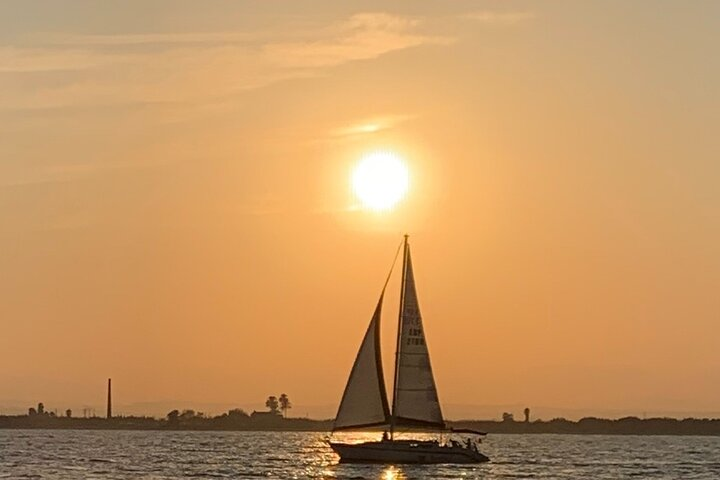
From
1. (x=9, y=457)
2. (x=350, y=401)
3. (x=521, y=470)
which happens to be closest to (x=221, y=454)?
(x=9, y=457)

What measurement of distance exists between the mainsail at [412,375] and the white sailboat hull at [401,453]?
178 centimetres

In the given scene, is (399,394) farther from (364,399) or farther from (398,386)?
(364,399)

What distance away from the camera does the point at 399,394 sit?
4107 inches

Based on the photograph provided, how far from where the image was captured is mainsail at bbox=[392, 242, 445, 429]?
343 feet

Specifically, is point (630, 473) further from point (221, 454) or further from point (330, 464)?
point (221, 454)

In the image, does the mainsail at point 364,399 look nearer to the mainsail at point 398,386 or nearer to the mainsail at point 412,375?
the mainsail at point 398,386

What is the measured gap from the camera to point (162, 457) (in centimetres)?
14350

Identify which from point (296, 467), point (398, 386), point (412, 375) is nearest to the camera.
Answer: point (398, 386)

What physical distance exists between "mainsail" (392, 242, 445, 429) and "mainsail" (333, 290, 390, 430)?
3.34 feet

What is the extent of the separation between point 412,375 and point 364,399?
3584 millimetres

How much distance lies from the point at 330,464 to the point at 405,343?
902 inches

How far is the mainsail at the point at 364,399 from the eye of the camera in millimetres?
104312

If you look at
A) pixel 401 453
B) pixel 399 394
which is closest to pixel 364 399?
pixel 399 394

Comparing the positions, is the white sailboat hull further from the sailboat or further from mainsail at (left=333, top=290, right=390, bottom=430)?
mainsail at (left=333, top=290, right=390, bottom=430)
